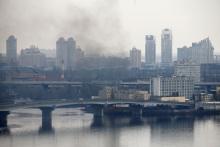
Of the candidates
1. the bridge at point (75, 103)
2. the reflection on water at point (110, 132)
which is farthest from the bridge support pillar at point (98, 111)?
the reflection on water at point (110, 132)

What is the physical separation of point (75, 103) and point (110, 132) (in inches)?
77.6

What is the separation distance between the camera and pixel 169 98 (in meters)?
11.6

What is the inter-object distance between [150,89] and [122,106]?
7.13 ft

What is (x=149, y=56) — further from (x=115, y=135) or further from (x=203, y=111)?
(x=115, y=135)

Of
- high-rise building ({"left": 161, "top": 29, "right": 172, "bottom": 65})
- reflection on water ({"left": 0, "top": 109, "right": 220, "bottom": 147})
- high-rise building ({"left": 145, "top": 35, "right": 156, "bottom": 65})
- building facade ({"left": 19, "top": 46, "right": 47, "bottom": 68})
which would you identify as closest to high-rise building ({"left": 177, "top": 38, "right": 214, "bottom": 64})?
high-rise building ({"left": 161, "top": 29, "right": 172, "bottom": 65})

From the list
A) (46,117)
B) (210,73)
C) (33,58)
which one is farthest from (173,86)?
(33,58)

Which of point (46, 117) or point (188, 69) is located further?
point (188, 69)

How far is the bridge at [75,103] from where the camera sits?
9.15m

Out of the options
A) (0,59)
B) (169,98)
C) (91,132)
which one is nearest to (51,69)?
(0,59)

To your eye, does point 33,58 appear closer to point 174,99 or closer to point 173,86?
point 173,86

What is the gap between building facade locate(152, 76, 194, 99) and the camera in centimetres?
1259

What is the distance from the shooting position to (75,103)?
402 inches

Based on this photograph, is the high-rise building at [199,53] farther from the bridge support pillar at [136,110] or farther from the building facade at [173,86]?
the bridge support pillar at [136,110]

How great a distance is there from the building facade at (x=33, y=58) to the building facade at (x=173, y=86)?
3354 millimetres
